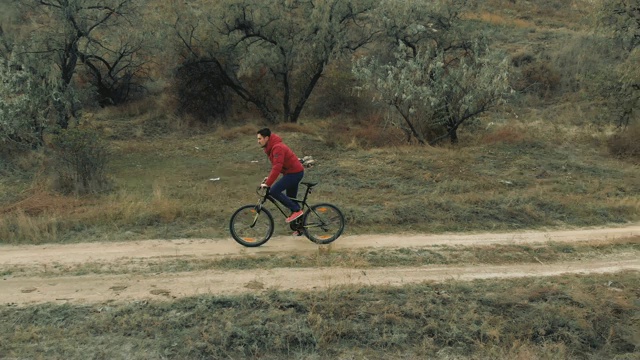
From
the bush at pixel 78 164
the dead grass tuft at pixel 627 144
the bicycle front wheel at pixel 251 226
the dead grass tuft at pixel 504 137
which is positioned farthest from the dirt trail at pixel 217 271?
the dead grass tuft at pixel 627 144

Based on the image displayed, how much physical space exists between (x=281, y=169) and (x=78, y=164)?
22.1 feet

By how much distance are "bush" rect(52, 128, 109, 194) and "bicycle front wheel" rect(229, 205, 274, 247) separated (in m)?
5.53

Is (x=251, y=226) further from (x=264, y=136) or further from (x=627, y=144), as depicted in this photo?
(x=627, y=144)

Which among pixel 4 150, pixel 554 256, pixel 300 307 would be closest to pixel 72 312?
pixel 300 307

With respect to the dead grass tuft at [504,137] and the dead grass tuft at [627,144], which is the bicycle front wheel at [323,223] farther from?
the dead grass tuft at [627,144]

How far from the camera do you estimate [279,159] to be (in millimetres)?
8391

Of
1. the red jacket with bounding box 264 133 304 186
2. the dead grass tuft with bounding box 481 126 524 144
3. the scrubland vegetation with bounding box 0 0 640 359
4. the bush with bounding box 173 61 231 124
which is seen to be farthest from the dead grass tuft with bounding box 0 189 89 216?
the dead grass tuft with bounding box 481 126 524 144

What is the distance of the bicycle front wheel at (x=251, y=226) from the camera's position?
8.88 meters

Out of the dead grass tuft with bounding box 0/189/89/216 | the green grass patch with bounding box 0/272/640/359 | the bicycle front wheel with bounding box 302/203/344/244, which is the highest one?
the dead grass tuft with bounding box 0/189/89/216

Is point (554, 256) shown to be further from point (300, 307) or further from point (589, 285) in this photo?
point (300, 307)

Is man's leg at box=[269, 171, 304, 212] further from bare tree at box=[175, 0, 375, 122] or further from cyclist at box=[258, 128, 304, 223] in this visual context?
bare tree at box=[175, 0, 375, 122]

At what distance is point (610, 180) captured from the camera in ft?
46.6

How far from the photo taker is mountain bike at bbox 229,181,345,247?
8.89 meters

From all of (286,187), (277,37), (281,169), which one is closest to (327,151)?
(277,37)
